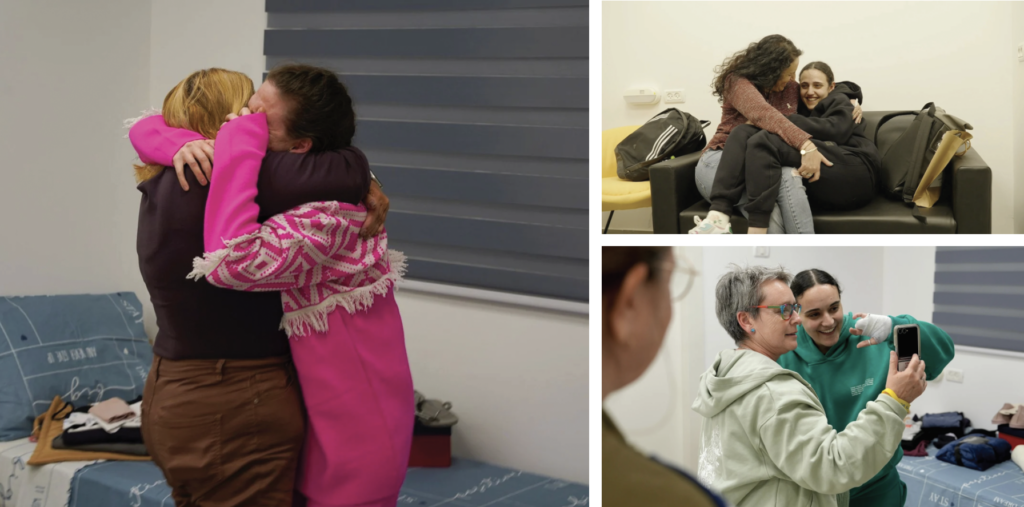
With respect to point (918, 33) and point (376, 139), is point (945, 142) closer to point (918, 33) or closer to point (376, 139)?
point (918, 33)

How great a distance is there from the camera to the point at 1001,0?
1647 millimetres

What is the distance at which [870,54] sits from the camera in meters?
2.02

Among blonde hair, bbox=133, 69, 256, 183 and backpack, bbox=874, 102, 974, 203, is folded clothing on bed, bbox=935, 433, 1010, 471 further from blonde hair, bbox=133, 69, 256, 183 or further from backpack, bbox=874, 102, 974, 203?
blonde hair, bbox=133, 69, 256, 183

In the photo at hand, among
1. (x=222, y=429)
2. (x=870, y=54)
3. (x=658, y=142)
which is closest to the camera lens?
(x=222, y=429)

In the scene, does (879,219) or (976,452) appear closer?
(976,452)

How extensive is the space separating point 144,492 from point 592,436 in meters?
2.00

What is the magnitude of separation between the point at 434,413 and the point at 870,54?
190 centimetres

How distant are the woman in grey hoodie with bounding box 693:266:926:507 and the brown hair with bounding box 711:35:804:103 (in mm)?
964

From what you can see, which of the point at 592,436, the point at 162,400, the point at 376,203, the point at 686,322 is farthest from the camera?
the point at 376,203

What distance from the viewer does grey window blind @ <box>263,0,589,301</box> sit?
8.98 ft

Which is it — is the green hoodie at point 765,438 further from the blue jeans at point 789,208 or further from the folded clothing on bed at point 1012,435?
the blue jeans at point 789,208

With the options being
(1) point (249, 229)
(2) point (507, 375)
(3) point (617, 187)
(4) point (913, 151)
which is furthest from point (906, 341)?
(2) point (507, 375)

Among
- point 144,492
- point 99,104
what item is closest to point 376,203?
point 144,492

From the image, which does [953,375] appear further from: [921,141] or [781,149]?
[921,141]
